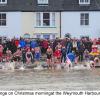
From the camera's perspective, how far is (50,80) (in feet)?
104

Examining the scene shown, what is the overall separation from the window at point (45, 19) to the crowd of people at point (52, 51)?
1731 centimetres

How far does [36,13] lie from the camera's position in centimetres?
5994


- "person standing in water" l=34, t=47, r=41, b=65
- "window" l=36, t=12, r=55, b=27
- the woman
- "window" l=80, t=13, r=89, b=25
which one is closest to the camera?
the woman

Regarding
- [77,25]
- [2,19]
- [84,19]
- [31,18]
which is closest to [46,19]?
[31,18]

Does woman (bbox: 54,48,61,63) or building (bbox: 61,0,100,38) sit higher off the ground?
building (bbox: 61,0,100,38)

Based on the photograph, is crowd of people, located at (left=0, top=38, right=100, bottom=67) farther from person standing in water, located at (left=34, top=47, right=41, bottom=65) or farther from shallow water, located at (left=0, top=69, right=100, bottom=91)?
shallow water, located at (left=0, top=69, right=100, bottom=91)

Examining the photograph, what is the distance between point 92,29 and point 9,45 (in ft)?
63.1

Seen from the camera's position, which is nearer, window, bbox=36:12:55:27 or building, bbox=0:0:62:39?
building, bbox=0:0:62:39

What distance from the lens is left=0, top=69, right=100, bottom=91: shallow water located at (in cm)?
2770

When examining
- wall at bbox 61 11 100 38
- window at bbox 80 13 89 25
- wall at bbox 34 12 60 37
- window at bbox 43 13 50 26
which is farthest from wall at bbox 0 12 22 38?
window at bbox 80 13 89 25

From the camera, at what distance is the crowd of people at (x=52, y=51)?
37406 mm

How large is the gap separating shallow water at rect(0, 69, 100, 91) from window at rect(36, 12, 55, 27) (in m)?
23.1

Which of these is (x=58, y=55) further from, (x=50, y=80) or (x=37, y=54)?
(x=50, y=80)

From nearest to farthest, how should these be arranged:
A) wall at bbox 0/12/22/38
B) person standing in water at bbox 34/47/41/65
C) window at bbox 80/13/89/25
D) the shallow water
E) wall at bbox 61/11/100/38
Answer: the shallow water → person standing in water at bbox 34/47/41/65 → wall at bbox 0/12/22/38 → wall at bbox 61/11/100/38 → window at bbox 80/13/89/25
